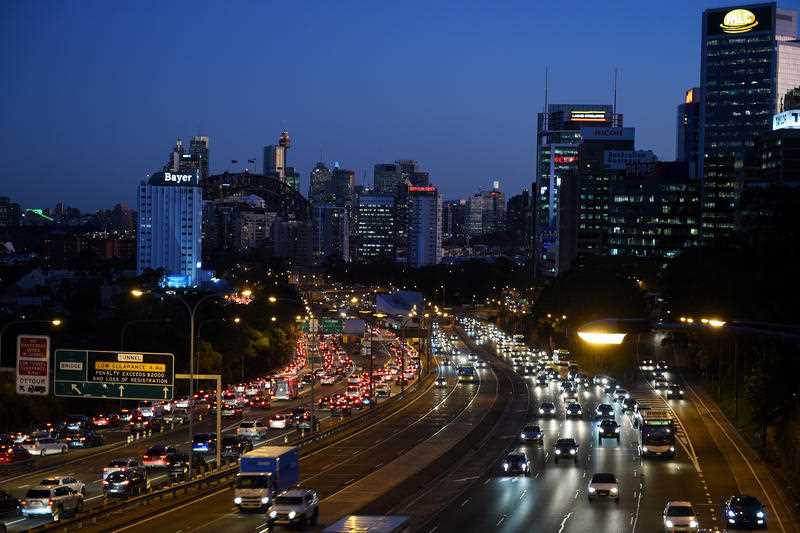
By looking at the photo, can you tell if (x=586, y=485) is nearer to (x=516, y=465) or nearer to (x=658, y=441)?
(x=516, y=465)

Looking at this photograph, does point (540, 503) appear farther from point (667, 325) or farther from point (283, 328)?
point (283, 328)

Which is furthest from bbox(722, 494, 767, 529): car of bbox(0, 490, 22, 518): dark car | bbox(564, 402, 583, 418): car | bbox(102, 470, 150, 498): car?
bbox(564, 402, 583, 418): car

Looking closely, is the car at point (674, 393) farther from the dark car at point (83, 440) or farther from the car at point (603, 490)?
the car at point (603, 490)

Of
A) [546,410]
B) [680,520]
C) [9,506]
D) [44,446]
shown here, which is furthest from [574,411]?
[9,506]

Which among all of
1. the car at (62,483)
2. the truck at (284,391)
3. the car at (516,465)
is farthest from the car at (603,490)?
the truck at (284,391)

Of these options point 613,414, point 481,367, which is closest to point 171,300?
point 481,367
